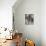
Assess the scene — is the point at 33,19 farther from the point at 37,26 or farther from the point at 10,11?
the point at 10,11

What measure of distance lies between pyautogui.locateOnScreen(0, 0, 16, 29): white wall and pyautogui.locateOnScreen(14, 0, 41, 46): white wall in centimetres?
107

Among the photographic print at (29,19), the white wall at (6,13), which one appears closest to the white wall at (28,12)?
the photographic print at (29,19)

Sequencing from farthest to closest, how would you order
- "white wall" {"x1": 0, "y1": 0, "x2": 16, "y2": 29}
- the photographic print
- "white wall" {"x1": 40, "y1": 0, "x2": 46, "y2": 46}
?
the photographic print < "white wall" {"x1": 40, "y1": 0, "x2": 46, "y2": 46} < "white wall" {"x1": 0, "y1": 0, "x2": 16, "y2": 29}

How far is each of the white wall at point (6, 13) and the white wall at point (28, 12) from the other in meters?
1.07

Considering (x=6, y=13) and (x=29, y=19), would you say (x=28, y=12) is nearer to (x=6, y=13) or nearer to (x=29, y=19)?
(x=29, y=19)

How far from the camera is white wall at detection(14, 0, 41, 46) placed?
5.36m

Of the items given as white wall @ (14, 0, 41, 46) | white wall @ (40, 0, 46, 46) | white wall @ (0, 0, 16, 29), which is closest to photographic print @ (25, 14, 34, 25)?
white wall @ (14, 0, 41, 46)

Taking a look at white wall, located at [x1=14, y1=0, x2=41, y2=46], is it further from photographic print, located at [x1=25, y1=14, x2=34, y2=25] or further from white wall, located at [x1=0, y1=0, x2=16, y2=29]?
white wall, located at [x1=0, y1=0, x2=16, y2=29]

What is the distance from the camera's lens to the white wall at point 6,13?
425 centimetres

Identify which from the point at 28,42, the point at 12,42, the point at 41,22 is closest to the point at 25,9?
the point at 41,22

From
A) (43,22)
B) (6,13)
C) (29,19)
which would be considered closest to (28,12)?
(29,19)

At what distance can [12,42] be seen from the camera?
3.52 metres

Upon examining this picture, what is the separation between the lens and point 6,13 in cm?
428

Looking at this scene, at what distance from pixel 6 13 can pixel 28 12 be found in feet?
4.47
